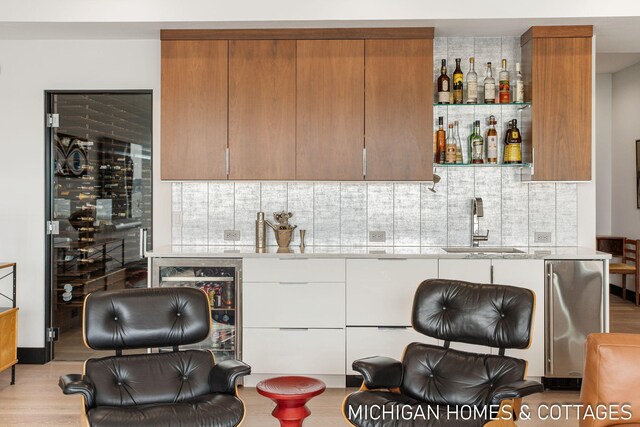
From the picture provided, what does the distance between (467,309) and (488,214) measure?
1887mm

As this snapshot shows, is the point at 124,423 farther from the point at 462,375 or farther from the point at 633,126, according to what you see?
the point at 633,126

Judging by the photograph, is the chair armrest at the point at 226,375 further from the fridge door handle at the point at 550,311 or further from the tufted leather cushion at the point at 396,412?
the fridge door handle at the point at 550,311

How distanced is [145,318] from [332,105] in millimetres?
2225

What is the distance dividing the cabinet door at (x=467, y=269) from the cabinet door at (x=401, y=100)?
69 cm

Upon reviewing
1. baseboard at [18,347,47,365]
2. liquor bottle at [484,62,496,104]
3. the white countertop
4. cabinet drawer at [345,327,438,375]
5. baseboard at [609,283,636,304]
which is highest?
liquor bottle at [484,62,496,104]

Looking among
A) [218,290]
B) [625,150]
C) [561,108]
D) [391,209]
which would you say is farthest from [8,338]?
[625,150]

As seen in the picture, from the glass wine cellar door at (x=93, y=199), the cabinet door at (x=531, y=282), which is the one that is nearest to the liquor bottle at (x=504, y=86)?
the cabinet door at (x=531, y=282)

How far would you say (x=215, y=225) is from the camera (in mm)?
5055

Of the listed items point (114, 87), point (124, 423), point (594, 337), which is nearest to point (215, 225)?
point (114, 87)

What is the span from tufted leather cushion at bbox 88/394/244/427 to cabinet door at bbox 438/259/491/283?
6.48 feet

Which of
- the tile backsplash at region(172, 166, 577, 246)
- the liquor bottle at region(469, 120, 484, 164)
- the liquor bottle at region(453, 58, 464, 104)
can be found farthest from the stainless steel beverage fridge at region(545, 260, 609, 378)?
the liquor bottle at region(453, 58, 464, 104)

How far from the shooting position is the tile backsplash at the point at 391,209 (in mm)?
4957

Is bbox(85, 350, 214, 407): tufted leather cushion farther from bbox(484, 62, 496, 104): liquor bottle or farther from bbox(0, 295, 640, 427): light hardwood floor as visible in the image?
bbox(484, 62, 496, 104): liquor bottle

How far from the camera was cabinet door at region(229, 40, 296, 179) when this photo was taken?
4723 millimetres
